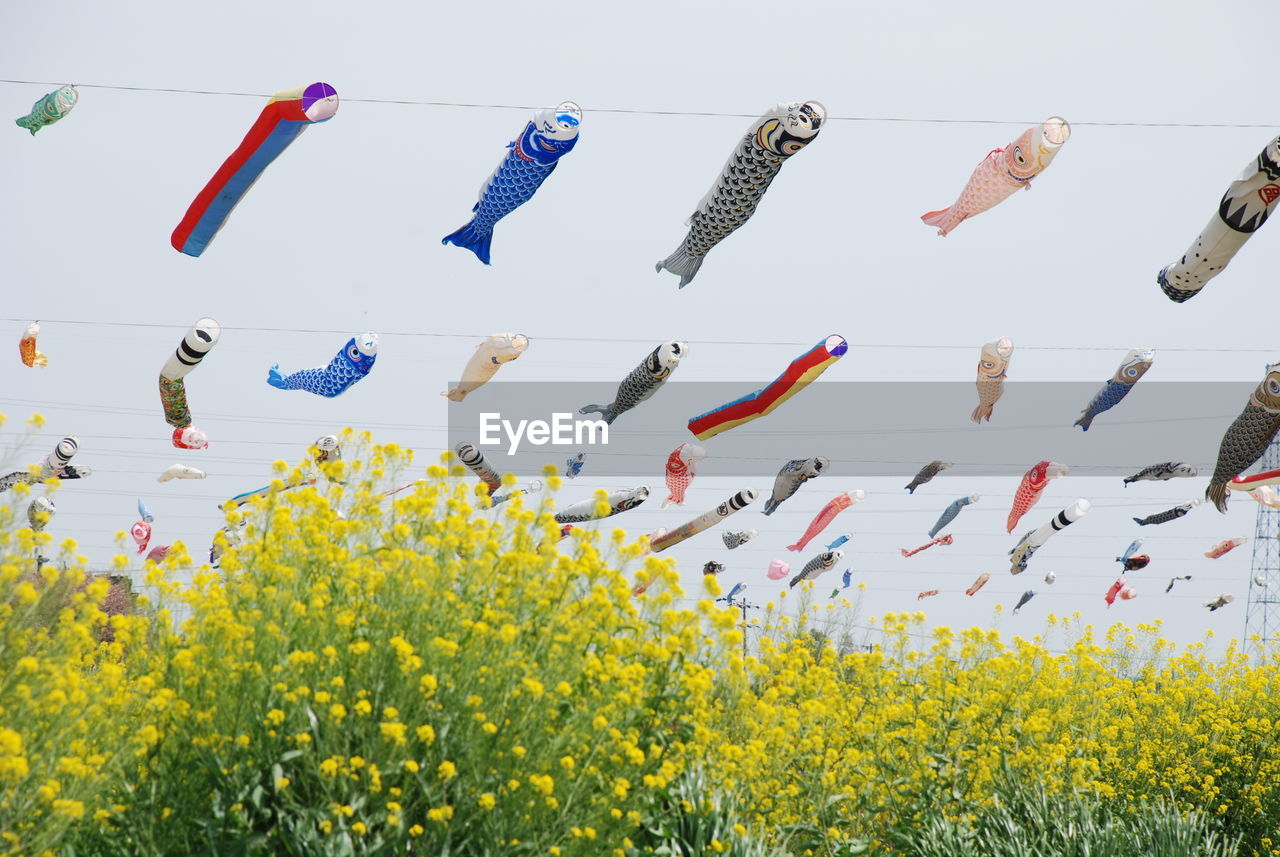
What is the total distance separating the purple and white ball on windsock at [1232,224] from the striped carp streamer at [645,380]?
4.39 metres

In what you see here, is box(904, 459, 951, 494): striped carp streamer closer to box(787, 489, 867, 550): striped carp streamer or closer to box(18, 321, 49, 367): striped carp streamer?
box(787, 489, 867, 550): striped carp streamer

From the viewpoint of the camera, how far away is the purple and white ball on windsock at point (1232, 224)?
6.43 m

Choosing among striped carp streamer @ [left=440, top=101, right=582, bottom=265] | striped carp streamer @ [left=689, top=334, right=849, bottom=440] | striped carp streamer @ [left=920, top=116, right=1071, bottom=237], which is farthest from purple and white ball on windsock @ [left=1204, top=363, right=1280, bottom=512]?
striped carp streamer @ [left=440, top=101, right=582, bottom=265]

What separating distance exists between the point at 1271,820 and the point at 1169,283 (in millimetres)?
5894

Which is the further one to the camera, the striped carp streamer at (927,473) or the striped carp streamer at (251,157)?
the striped carp streamer at (927,473)

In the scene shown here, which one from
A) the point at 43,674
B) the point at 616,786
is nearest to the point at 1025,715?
the point at 616,786

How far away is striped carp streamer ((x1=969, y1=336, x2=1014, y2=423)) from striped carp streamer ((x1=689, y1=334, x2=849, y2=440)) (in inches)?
70.9

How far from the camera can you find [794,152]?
709 cm

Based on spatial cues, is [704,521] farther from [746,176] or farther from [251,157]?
[251,157]

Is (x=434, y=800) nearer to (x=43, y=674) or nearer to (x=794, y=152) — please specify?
(x=43, y=674)

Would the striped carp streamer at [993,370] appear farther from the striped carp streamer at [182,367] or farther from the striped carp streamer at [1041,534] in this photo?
the striped carp streamer at [182,367]

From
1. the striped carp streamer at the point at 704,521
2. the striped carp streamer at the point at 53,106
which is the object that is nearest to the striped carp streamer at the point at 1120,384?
the striped carp streamer at the point at 704,521

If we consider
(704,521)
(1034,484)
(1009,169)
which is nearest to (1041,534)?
(1034,484)

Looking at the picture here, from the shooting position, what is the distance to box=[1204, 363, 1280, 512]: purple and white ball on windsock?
887 cm
